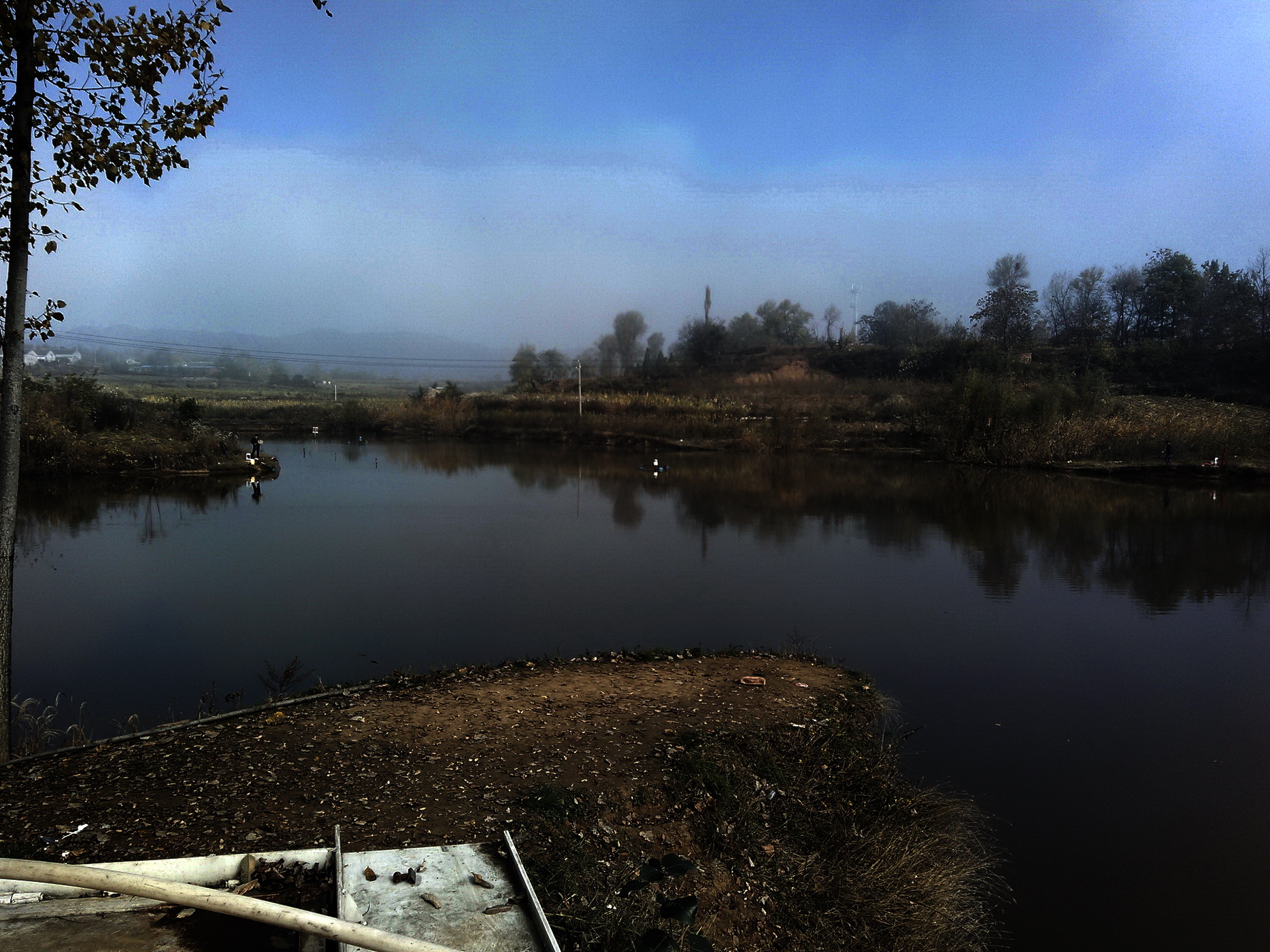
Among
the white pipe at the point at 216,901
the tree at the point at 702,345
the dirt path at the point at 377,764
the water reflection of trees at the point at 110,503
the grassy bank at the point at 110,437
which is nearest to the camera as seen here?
the white pipe at the point at 216,901

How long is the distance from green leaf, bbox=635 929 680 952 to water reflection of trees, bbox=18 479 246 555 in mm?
12806

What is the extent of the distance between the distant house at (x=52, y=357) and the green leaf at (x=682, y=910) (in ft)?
99.1

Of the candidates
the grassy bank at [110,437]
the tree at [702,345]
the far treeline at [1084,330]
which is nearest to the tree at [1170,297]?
Answer: the far treeline at [1084,330]

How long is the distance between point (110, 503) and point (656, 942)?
18.3 metres

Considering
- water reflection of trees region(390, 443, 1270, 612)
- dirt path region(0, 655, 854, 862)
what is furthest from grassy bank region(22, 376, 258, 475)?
dirt path region(0, 655, 854, 862)

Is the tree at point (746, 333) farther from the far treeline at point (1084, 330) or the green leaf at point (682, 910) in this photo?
the green leaf at point (682, 910)

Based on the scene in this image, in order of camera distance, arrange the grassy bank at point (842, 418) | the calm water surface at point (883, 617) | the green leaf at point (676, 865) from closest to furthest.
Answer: the green leaf at point (676, 865) < the calm water surface at point (883, 617) < the grassy bank at point (842, 418)

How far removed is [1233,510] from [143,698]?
2113 centimetres

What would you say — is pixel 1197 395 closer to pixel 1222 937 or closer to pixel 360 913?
pixel 1222 937

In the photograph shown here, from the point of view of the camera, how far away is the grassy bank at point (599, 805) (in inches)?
141

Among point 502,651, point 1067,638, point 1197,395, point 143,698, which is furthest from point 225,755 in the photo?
point 1197,395

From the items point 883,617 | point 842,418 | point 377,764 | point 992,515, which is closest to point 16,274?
point 377,764

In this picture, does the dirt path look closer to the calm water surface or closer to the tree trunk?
the tree trunk

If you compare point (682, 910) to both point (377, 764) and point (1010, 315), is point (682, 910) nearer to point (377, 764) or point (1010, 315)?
point (377, 764)
